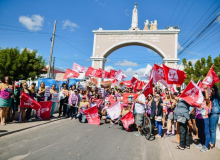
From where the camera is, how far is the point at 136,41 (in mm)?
21875

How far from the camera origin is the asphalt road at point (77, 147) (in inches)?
153

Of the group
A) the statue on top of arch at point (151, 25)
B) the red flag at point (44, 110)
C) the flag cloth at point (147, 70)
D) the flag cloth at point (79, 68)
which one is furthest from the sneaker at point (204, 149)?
the statue on top of arch at point (151, 25)

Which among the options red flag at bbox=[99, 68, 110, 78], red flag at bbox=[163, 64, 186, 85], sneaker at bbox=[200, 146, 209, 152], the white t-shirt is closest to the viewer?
sneaker at bbox=[200, 146, 209, 152]

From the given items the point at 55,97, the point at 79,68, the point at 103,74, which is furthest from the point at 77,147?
the point at 103,74

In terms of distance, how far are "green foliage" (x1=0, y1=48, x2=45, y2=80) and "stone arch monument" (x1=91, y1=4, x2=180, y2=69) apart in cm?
895

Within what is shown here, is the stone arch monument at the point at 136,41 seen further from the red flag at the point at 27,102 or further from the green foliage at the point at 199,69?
the red flag at the point at 27,102

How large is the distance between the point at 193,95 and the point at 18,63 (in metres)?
22.6

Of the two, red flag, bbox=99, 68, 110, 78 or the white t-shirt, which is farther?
red flag, bbox=99, 68, 110, 78

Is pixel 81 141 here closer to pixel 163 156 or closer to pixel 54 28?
pixel 163 156

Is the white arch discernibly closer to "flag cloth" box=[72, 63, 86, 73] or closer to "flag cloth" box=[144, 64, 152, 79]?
"flag cloth" box=[72, 63, 86, 73]

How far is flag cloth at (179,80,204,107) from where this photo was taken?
4.48 m

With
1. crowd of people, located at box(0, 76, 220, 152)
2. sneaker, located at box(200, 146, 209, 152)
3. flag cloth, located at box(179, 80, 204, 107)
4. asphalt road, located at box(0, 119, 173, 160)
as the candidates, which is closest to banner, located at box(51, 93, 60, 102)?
crowd of people, located at box(0, 76, 220, 152)

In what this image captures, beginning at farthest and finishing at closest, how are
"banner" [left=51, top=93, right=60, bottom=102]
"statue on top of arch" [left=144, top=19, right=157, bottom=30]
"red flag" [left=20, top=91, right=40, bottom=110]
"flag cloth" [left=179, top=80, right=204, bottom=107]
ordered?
1. "statue on top of arch" [left=144, top=19, right=157, bottom=30]
2. "banner" [left=51, top=93, right=60, bottom=102]
3. "red flag" [left=20, top=91, right=40, bottom=110]
4. "flag cloth" [left=179, top=80, right=204, bottom=107]

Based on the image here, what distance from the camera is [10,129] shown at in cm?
573
